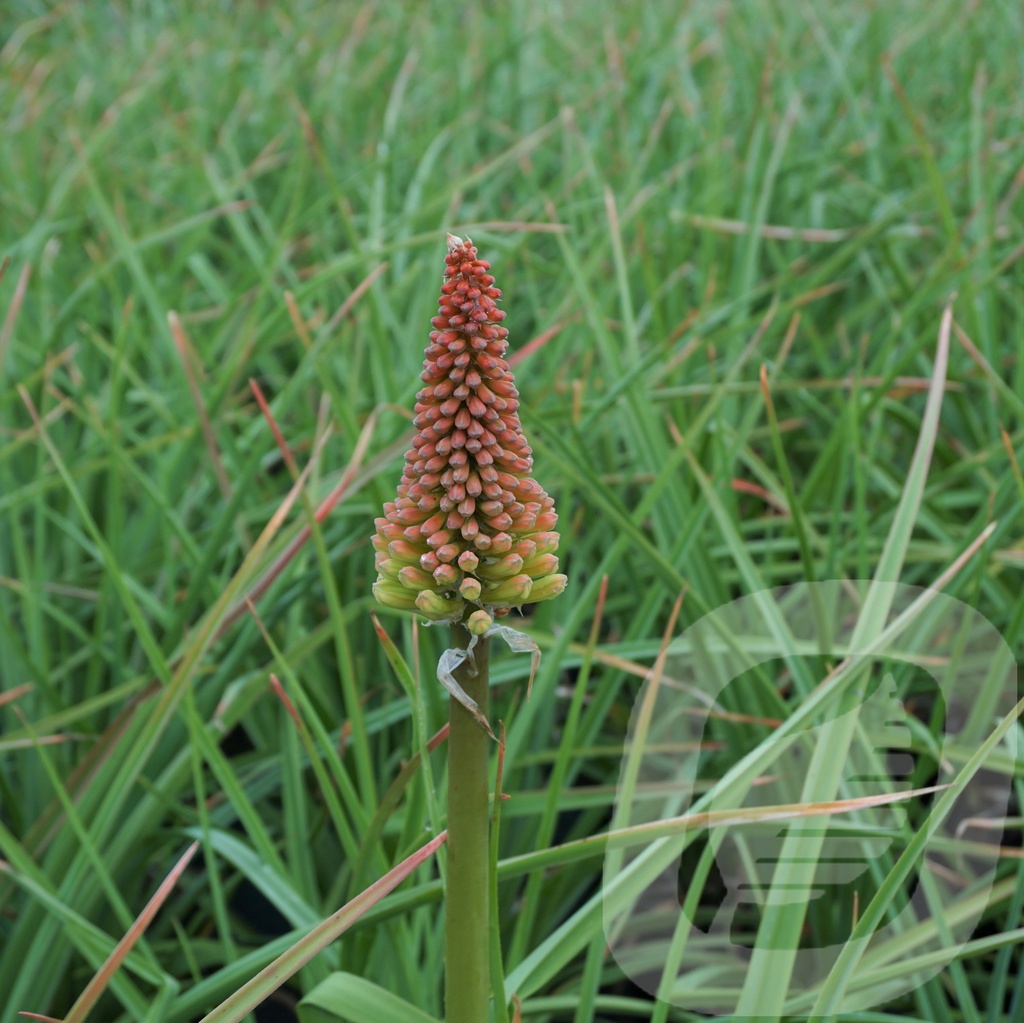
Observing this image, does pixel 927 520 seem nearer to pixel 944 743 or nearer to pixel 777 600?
pixel 777 600

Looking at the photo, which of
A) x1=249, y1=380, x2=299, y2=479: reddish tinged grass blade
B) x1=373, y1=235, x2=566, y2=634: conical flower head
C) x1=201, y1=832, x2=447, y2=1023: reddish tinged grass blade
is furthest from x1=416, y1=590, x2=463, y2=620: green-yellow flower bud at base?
x1=249, y1=380, x2=299, y2=479: reddish tinged grass blade

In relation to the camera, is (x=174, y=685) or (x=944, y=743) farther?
Result: (x=944, y=743)

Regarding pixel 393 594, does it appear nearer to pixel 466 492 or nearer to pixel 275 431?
pixel 466 492

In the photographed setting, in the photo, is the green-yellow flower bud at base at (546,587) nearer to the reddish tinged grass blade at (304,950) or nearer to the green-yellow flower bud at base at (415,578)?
the green-yellow flower bud at base at (415,578)

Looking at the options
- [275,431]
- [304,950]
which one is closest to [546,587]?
[304,950]

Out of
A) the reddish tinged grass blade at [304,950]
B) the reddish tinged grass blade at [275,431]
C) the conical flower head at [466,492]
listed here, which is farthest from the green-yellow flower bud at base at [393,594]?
the reddish tinged grass blade at [275,431]

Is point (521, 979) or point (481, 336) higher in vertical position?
point (481, 336)

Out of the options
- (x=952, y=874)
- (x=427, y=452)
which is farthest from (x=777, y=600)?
(x=427, y=452)
